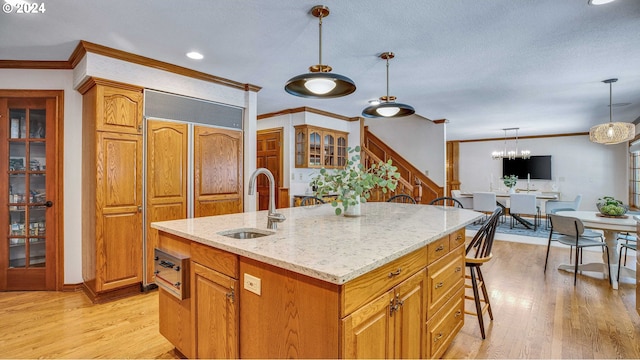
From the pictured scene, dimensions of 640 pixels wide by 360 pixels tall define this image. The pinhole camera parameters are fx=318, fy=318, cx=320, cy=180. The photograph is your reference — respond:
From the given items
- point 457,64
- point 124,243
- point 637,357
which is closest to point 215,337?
point 124,243

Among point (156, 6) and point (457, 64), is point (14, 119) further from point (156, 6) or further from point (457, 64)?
point (457, 64)

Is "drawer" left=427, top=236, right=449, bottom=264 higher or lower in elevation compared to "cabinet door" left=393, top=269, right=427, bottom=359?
higher

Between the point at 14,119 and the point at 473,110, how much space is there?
6.43 metres

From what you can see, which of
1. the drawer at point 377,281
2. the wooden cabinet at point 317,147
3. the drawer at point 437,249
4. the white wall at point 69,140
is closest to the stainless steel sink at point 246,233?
the drawer at point 377,281

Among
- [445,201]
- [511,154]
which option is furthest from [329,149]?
[511,154]

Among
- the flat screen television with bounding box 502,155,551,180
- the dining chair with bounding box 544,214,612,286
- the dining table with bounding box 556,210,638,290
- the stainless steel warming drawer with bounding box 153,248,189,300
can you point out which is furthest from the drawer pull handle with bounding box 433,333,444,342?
the flat screen television with bounding box 502,155,551,180

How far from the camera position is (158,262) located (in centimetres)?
204

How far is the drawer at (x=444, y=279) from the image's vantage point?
1.79 meters

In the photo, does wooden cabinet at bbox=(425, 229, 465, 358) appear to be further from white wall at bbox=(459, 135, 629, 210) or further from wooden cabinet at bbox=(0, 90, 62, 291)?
white wall at bbox=(459, 135, 629, 210)

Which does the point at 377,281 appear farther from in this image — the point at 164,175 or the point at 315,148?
the point at 315,148

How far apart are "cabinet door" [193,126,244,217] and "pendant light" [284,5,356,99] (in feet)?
5.89

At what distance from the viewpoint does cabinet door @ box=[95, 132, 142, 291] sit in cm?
297

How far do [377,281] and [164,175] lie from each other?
2859 millimetres

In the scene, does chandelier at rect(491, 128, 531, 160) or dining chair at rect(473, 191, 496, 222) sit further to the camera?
chandelier at rect(491, 128, 531, 160)
